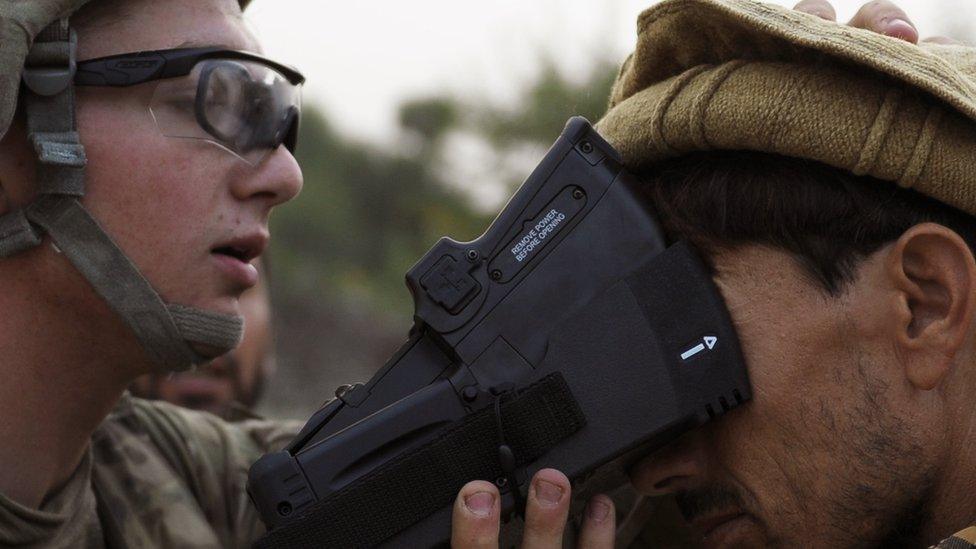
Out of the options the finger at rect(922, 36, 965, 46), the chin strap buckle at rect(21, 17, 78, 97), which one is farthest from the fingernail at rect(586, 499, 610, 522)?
the chin strap buckle at rect(21, 17, 78, 97)

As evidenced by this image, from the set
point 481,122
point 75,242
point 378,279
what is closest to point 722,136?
point 75,242

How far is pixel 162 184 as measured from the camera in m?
3.01

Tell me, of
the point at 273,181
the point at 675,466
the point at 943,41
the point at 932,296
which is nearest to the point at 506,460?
the point at 675,466

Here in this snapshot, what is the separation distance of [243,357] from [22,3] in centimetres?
307

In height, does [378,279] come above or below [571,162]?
below

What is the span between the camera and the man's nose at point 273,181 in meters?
3.14

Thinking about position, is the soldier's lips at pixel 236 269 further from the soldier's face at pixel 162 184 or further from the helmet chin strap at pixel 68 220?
the helmet chin strap at pixel 68 220

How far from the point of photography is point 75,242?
2.96 metres

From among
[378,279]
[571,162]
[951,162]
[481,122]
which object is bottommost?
[378,279]

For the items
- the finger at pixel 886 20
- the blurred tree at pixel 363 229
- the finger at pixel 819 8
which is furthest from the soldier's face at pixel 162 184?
the blurred tree at pixel 363 229

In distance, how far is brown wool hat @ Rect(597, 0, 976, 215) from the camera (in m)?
2.50

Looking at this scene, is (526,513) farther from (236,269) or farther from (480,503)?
(236,269)

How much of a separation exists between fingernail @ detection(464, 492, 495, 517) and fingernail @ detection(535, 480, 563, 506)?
0.35 ft

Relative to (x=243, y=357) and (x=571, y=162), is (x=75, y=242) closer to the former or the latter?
(x=571, y=162)
